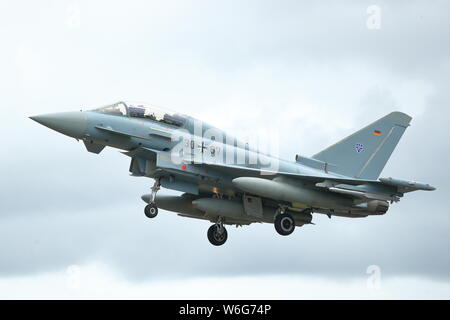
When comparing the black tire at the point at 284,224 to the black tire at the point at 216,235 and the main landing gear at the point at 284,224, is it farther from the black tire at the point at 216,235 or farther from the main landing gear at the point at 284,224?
the black tire at the point at 216,235

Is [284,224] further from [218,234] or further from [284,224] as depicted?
[218,234]

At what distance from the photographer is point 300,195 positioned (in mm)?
26391

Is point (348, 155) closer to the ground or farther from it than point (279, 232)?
farther from it

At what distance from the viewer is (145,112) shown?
2602cm

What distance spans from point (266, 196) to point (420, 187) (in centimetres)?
435

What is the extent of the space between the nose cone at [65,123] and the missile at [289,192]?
4.58 m

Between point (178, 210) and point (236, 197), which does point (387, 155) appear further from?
point (178, 210)

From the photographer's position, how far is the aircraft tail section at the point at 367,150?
93.0ft

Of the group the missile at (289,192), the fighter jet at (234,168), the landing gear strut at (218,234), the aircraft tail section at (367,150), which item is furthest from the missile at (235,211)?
the aircraft tail section at (367,150)

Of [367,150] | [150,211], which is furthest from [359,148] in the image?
[150,211]

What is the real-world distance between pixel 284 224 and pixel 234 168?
2.42 metres

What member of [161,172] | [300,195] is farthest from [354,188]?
[161,172]

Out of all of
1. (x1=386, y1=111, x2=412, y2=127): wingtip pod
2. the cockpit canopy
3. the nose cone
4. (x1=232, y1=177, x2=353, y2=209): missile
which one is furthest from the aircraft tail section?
the nose cone

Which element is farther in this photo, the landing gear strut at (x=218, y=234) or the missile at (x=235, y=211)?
the landing gear strut at (x=218, y=234)
